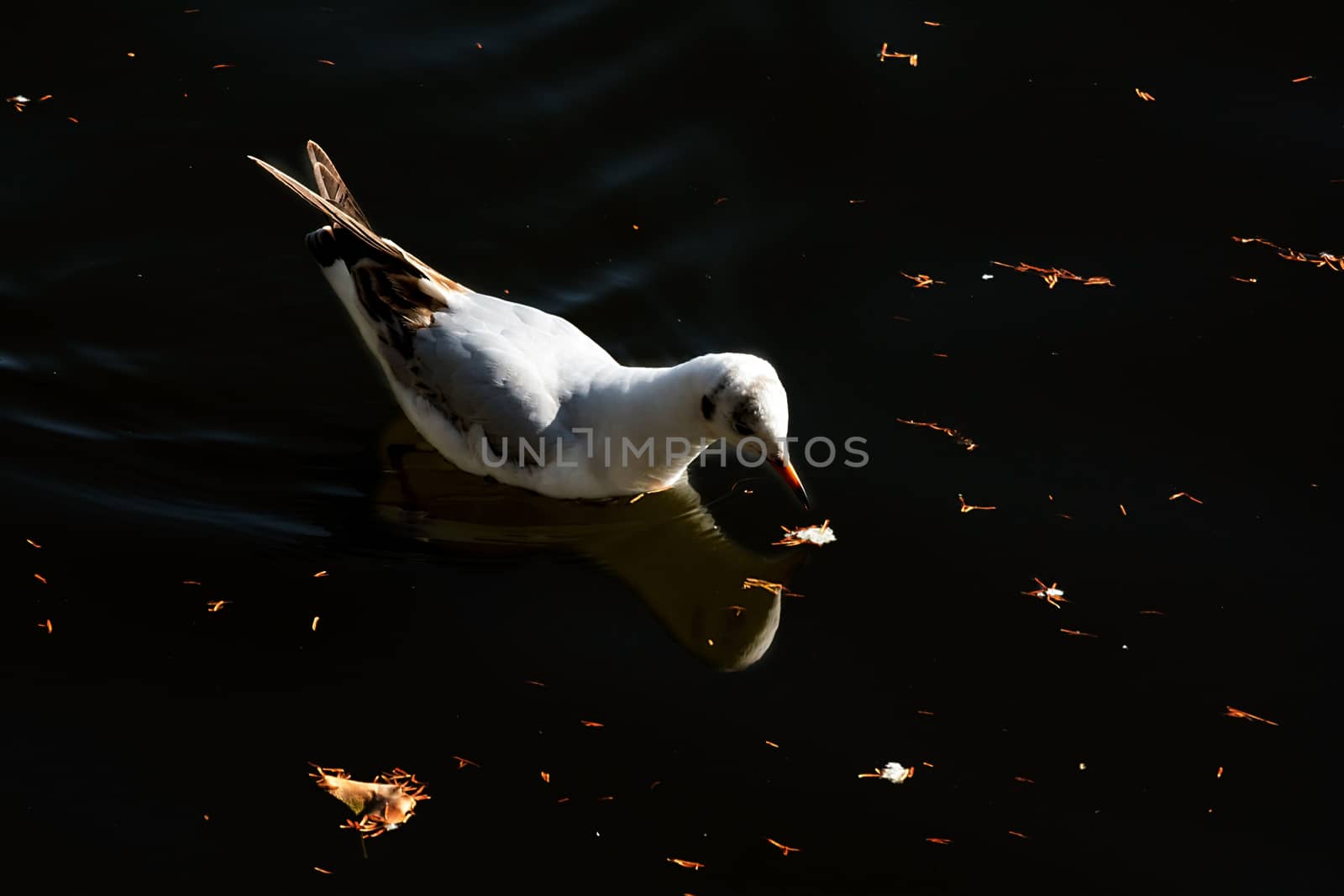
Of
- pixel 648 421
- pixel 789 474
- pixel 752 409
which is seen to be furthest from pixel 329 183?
pixel 789 474

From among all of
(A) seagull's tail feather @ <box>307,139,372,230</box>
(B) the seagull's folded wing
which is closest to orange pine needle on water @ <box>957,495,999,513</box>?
(B) the seagull's folded wing

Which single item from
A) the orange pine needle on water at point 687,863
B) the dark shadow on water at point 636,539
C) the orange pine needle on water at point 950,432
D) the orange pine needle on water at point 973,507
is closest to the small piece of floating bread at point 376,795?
the orange pine needle on water at point 687,863

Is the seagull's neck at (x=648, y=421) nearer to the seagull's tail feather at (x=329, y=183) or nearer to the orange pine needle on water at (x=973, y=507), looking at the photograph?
the orange pine needle on water at (x=973, y=507)

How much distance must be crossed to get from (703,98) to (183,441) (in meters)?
3.84

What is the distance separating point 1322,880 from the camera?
16.2ft

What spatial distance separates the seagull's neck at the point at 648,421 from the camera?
5.88 metres

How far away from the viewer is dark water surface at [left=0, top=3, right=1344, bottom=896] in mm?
5082

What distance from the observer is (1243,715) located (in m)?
5.47

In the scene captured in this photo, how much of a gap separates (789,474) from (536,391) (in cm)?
122

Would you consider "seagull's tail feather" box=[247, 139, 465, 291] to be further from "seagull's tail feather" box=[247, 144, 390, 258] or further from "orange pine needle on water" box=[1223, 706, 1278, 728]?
"orange pine needle on water" box=[1223, 706, 1278, 728]

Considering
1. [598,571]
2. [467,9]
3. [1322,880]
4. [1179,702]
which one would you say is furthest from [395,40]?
[1322,880]

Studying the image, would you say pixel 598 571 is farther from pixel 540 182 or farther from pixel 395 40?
pixel 395 40

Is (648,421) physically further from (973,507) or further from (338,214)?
(338,214)

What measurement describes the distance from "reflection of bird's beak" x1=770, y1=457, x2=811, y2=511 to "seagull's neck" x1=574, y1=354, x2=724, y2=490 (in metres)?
0.33
